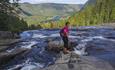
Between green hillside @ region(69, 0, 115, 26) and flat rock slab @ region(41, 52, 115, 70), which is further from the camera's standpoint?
green hillside @ region(69, 0, 115, 26)

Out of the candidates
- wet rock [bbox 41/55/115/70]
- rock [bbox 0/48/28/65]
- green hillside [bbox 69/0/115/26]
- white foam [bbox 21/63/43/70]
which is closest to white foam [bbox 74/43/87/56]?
rock [bbox 0/48/28/65]

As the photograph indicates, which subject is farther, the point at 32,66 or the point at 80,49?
the point at 80,49

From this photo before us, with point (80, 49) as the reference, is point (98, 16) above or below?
below

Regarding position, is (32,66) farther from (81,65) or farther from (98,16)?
(98,16)

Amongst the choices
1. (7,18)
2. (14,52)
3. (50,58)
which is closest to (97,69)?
(50,58)

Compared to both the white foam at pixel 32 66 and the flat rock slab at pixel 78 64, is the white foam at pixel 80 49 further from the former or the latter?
the flat rock slab at pixel 78 64

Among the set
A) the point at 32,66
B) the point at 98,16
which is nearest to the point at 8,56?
the point at 32,66

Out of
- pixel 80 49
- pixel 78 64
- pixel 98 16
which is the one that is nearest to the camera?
pixel 78 64

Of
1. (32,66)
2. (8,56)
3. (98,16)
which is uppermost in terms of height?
(8,56)

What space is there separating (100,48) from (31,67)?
1206 centimetres

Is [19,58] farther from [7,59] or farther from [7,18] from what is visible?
[7,18]

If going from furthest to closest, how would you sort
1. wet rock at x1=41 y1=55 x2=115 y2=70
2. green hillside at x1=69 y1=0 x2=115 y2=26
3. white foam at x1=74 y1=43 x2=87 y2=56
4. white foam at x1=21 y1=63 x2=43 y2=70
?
green hillside at x1=69 y1=0 x2=115 y2=26
white foam at x1=74 y1=43 x2=87 y2=56
white foam at x1=21 y1=63 x2=43 y2=70
wet rock at x1=41 y1=55 x2=115 y2=70

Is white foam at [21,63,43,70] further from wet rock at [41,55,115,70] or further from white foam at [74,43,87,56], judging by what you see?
white foam at [74,43,87,56]

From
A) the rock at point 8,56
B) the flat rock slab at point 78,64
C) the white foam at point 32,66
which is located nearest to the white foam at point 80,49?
the rock at point 8,56
